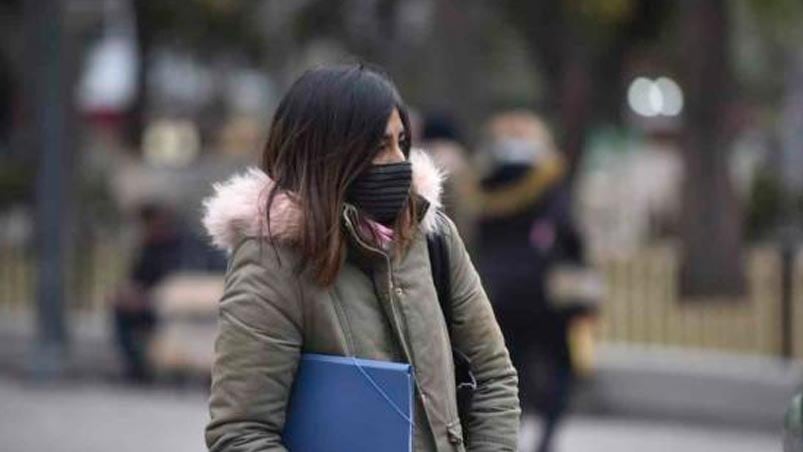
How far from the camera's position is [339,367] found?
146 inches

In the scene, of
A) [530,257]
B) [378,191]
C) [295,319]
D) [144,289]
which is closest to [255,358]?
[295,319]

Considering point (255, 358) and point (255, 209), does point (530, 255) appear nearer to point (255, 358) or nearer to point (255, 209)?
point (255, 209)

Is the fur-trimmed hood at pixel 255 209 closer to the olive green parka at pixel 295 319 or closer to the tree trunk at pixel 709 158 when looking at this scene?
the olive green parka at pixel 295 319

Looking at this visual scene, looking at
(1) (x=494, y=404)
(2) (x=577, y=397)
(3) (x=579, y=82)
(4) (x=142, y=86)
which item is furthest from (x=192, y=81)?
(1) (x=494, y=404)

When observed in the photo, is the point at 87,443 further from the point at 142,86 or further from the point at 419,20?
the point at 142,86

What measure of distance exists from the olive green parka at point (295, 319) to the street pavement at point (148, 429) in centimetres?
732

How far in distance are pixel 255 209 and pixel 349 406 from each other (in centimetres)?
39

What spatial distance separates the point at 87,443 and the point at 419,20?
661 inches

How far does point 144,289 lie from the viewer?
1533 cm

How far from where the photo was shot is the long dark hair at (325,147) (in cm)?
373

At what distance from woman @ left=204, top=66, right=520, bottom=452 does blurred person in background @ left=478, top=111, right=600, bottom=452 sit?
5486 millimetres

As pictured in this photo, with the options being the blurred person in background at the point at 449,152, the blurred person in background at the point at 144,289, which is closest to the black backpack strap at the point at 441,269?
the blurred person in background at the point at 449,152

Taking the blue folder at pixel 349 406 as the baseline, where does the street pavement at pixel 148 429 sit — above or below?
below

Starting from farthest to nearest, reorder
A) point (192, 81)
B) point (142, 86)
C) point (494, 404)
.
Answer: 1. point (192, 81)
2. point (142, 86)
3. point (494, 404)
